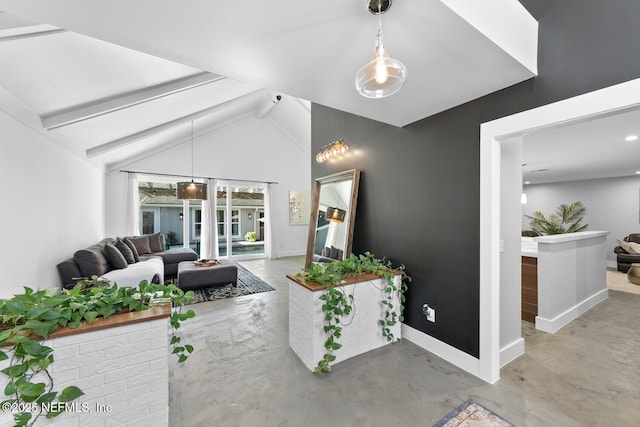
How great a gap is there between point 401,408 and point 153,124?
527 centimetres

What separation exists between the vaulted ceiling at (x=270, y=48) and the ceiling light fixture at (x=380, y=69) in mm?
65

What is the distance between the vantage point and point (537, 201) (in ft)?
25.3

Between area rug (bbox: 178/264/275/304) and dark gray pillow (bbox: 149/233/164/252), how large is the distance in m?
2.18

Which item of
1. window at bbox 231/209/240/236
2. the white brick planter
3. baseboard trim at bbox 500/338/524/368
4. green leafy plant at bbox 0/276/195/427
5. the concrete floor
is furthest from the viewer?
window at bbox 231/209/240/236

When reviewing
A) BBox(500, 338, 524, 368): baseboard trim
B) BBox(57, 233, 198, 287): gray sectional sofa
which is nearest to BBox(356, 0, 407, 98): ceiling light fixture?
BBox(500, 338, 524, 368): baseboard trim

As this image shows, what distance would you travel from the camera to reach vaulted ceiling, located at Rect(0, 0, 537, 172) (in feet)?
3.77

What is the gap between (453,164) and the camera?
219 cm

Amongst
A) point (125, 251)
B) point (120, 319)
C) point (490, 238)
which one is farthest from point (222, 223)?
point (490, 238)

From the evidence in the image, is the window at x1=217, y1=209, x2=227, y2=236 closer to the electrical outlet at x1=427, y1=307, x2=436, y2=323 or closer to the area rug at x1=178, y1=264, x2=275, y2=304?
the area rug at x1=178, y1=264, x2=275, y2=304

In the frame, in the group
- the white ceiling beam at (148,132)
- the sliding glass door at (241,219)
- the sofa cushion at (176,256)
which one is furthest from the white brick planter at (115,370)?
the sliding glass door at (241,219)

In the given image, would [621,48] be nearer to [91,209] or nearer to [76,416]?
[76,416]

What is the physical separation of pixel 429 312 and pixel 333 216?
5.74 ft

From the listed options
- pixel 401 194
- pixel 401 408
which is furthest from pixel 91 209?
pixel 401 408

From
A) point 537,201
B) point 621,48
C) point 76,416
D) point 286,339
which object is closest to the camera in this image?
point 76,416
